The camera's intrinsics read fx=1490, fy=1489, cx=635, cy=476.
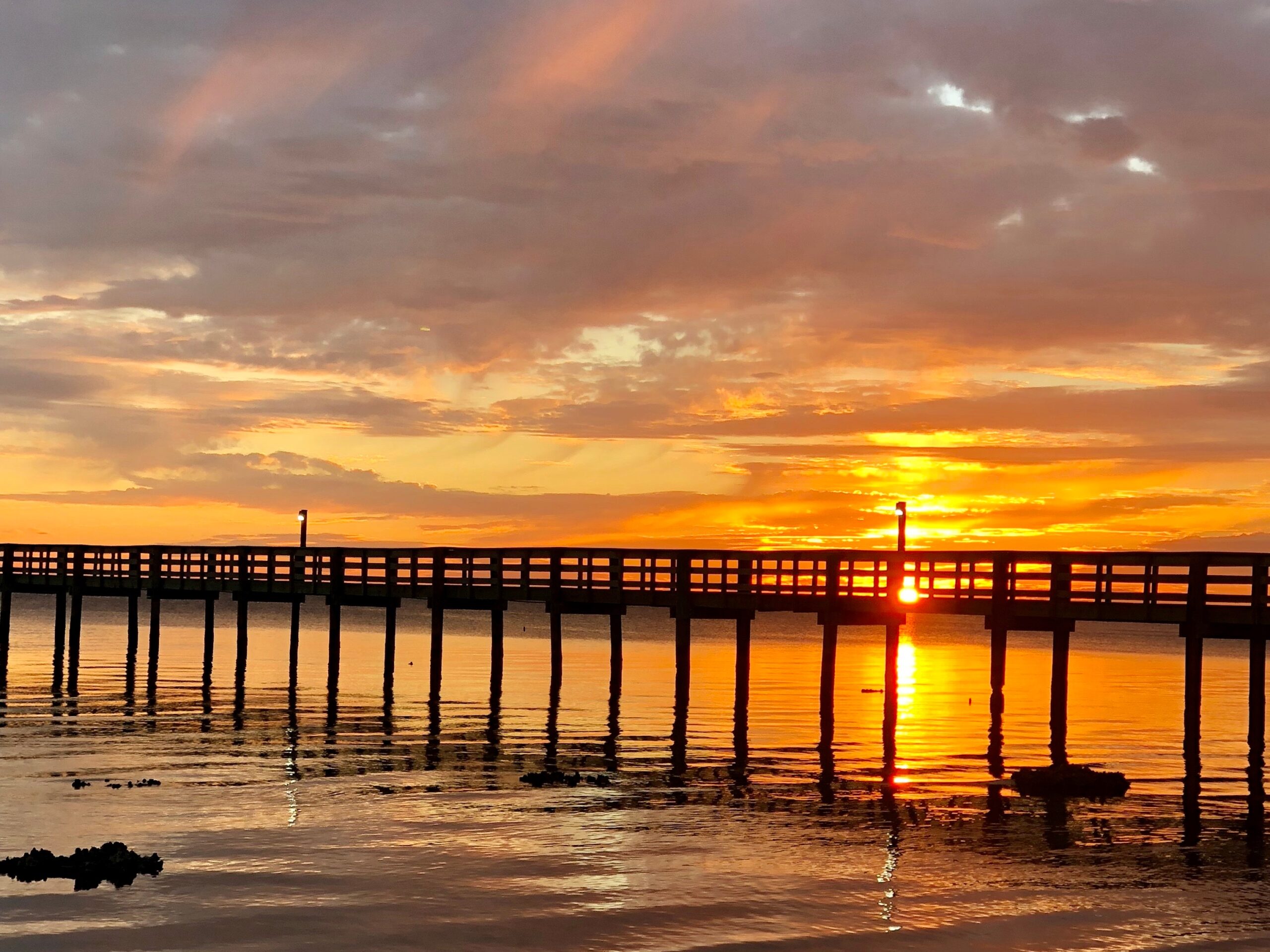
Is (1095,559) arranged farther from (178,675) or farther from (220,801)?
(178,675)

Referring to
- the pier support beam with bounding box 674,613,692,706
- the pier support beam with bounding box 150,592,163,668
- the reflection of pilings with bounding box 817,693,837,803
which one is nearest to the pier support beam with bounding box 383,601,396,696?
the pier support beam with bounding box 674,613,692,706

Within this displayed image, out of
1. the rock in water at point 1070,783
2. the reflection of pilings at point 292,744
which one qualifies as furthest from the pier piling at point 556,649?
the rock in water at point 1070,783

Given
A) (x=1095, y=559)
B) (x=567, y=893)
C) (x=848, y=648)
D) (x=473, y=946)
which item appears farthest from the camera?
(x=848, y=648)

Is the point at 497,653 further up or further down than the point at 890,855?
further up

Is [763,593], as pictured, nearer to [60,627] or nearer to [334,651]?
[334,651]

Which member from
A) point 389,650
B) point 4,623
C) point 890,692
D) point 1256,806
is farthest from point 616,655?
point 4,623

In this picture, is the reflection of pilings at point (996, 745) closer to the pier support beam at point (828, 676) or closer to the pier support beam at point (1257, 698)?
the pier support beam at point (828, 676)

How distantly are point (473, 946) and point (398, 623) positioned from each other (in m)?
107

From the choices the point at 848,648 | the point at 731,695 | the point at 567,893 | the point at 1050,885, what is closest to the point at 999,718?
the point at 731,695

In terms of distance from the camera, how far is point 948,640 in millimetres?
110188

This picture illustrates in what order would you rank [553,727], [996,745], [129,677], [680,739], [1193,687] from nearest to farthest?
1. [1193,687]
2. [680,739]
3. [996,745]
4. [553,727]
5. [129,677]

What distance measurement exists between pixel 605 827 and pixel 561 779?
12.3 feet

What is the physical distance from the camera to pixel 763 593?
3472cm

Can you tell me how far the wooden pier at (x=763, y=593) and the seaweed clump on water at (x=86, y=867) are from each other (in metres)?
15.5
